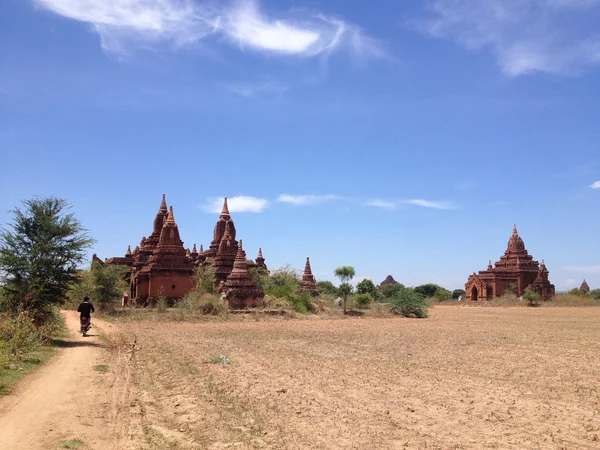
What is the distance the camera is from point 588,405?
9.08m

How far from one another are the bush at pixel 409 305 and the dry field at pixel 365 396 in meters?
21.6

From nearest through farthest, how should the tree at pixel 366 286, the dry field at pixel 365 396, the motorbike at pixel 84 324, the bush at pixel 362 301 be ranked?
the dry field at pixel 365 396 < the motorbike at pixel 84 324 < the bush at pixel 362 301 < the tree at pixel 366 286

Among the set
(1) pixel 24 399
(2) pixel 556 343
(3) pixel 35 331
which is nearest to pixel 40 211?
(3) pixel 35 331

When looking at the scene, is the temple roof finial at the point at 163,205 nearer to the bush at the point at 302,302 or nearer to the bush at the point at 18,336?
the bush at the point at 302,302

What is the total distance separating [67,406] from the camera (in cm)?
856

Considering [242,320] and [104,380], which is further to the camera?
[242,320]

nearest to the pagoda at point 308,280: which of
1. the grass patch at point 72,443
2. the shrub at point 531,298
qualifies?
the shrub at point 531,298

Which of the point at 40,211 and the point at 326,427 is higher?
the point at 40,211

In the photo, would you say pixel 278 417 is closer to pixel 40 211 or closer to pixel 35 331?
pixel 35 331

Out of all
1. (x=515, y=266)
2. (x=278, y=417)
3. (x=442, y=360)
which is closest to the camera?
(x=278, y=417)

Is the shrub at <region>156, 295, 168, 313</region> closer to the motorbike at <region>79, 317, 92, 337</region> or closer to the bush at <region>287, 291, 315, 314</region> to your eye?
the bush at <region>287, 291, 315, 314</region>

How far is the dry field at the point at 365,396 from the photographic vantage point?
720cm

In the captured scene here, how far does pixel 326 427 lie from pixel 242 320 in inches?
953

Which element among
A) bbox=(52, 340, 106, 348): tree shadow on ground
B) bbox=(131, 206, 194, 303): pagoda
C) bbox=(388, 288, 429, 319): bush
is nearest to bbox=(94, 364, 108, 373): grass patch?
bbox=(52, 340, 106, 348): tree shadow on ground
